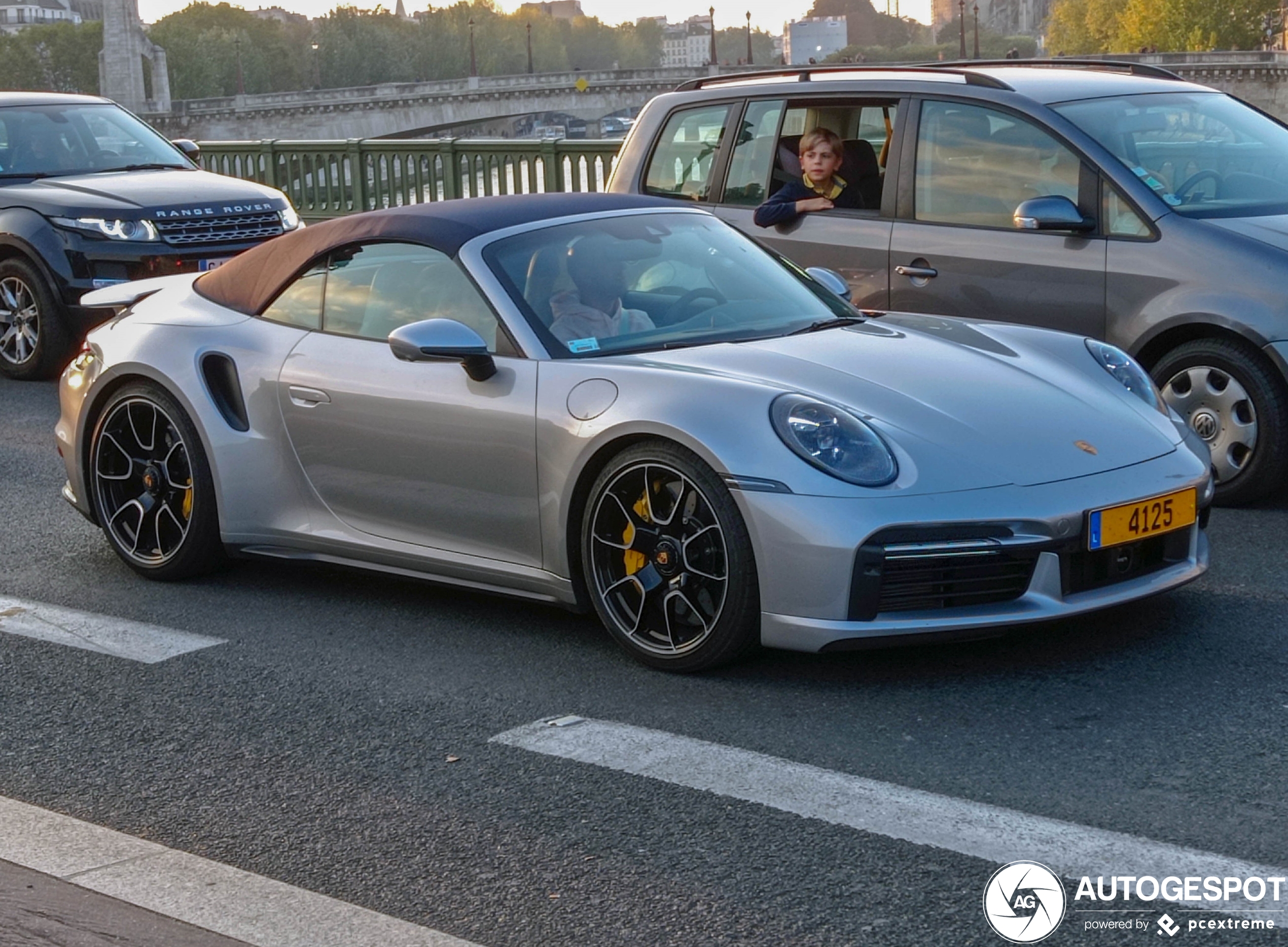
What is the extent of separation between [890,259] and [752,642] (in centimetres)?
328

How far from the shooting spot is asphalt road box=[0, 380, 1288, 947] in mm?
3301

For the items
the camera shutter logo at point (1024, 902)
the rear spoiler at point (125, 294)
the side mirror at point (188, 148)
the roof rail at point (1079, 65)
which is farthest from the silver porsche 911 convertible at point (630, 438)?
the side mirror at point (188, 148)

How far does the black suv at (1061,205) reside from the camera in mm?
6629

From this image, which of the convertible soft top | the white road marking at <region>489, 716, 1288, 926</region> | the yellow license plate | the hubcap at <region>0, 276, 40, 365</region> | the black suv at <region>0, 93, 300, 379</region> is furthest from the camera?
the hubcap at <region>0, 276, 40, 365</region>

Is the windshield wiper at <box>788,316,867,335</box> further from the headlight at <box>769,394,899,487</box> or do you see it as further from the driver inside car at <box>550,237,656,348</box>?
the headlight at <box>769,394,899,487</box>

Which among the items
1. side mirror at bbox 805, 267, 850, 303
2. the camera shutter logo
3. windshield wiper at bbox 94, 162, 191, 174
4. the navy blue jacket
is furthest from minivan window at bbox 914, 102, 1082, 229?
windshield wiper at bbox 94, 162, 191, 174

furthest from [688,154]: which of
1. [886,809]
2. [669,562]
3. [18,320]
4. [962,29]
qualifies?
[962,29]

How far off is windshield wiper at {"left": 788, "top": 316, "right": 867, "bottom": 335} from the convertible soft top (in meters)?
0.72

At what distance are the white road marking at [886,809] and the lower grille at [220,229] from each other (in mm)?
7381

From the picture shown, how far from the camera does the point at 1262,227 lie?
672 centimetres

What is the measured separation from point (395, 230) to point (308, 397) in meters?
0.58

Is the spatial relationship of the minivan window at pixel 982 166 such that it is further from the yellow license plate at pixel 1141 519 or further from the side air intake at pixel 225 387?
the side air intake at pixel 225 387

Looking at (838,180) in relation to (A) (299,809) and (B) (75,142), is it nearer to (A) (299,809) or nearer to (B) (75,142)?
(A) (299,809)

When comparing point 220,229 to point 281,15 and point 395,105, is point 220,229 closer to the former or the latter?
point 395,105
